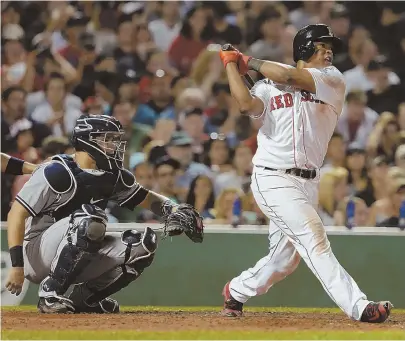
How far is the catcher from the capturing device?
6.07 metres

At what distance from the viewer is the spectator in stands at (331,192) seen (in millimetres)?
8414

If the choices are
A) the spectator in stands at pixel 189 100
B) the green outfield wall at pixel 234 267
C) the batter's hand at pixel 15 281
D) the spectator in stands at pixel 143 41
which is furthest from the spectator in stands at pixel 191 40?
the batter's hand at pixel 15 281

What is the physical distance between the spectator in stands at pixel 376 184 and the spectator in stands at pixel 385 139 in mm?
858

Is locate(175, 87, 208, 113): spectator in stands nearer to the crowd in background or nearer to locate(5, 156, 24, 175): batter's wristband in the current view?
the crowd in background

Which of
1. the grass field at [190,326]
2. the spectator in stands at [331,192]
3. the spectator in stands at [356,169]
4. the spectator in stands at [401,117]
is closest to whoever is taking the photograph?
the grass field at [190,326]

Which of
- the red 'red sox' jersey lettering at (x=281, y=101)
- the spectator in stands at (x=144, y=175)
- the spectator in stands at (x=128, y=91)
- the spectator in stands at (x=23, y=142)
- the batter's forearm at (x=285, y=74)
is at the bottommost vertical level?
the spectator in stands at (x=144, y=175)

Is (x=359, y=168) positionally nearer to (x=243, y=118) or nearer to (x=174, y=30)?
(x=243, y=118)

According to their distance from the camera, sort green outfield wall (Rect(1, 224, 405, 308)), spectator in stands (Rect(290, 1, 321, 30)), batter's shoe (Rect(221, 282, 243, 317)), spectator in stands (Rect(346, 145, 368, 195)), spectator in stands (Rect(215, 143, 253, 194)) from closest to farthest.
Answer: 1. batter's shoe (Rect(221, 282, 243, 317))
2. green outfield wall (Rect(1, 224, 405, 308))
3. spectator in stands (Rect(215, 143, 253, 194))
4. spectator in stands (Rect(346, 145, 368, 195))
5. spectator in stands (Rect(290, 1, 321, 30))

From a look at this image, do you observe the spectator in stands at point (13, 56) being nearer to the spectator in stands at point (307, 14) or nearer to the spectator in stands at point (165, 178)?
the spectator in stands at point (165, 178)

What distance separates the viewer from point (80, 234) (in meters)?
6.03

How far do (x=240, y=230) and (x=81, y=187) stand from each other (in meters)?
1.69

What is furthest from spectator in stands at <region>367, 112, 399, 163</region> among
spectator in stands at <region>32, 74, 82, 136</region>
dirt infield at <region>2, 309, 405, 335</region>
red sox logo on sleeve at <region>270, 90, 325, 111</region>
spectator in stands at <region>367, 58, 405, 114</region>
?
red sox logo on sleeve at <region>270, 90, 325, 111</region>

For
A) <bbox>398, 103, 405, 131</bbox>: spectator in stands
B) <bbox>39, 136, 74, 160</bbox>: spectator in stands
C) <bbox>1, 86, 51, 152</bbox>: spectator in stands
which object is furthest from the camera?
<bbox>398, 103, 405, 131</bbox>: spectator in stands

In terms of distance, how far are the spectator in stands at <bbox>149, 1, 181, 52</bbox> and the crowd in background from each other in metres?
0.02
